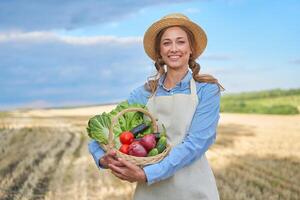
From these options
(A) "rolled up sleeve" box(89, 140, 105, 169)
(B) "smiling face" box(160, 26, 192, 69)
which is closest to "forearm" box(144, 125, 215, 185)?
(A) "rolled up sleeve" box(89, 140, 105, 169)

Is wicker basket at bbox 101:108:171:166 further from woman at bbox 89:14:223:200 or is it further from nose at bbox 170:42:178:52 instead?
nose at bbox 170:42:178:52

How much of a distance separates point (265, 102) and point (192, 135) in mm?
23172

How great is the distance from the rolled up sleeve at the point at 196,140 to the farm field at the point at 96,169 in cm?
438

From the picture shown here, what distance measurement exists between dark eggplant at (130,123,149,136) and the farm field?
4391 millimetres

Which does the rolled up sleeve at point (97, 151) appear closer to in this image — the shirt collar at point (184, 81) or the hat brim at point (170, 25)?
the shirt collar at point (184, 81)

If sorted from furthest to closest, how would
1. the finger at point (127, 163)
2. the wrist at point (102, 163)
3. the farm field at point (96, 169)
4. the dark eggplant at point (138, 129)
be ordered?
1. the farm field at point (96, 169)
2. the dark eggplant at point (138, 129)
3. the wrist at point (102, 163)
4. the finger at point (127, 163)

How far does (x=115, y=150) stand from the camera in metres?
3.71

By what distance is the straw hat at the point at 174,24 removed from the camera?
13.2 ft

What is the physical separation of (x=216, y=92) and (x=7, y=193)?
5653 mm

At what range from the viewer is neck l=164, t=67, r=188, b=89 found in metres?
4.06

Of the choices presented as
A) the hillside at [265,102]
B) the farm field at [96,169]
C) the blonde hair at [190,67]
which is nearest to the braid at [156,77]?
the blonde hair at [190,67]

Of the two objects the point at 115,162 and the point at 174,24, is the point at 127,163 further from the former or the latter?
the point at 174,24

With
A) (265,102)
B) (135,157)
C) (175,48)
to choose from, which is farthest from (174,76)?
(265,102)

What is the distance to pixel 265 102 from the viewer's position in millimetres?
26578
